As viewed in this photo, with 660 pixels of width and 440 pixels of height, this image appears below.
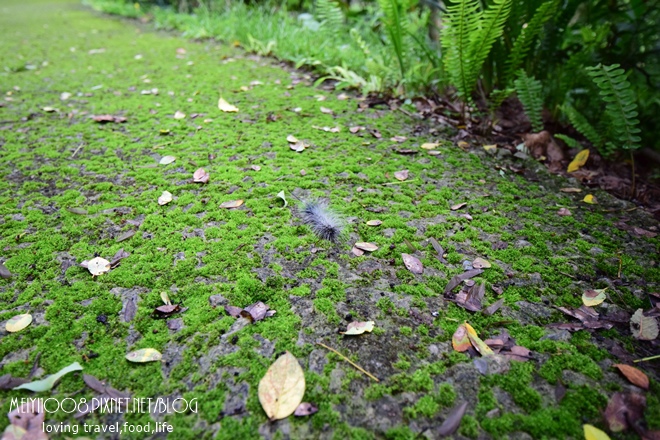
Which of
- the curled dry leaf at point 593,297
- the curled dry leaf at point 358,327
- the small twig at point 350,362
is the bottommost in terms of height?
the small twig at point 350,362

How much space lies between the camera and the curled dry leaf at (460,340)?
1312mm

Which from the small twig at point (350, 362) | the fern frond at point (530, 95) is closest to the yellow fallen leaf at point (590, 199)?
the fern frond at point (530, 95)

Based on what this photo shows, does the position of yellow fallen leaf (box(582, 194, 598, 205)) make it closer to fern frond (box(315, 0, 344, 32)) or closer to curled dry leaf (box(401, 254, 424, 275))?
curled dry leaf (box(401, 254, 424, 275))

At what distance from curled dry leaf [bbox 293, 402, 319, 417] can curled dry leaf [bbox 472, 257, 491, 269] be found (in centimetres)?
93

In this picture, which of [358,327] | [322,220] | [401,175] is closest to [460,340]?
[358,327]

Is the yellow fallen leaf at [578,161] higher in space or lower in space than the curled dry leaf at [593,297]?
higher

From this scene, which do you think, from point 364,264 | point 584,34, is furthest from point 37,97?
point 584,34

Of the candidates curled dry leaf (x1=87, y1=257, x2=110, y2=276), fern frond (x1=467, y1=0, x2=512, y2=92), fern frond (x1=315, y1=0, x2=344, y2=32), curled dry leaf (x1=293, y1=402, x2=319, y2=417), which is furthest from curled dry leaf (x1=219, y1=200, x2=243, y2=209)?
fern frond (x1=315, y1=0, x2=344, y2=32)

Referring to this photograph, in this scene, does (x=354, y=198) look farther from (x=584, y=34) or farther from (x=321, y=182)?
(x=584, y=34)

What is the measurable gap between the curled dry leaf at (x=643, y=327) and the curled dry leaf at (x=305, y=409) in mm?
1159

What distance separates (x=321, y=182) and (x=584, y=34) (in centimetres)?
205

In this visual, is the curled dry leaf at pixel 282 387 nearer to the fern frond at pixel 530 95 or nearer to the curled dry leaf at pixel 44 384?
the curled dry leaf at pixel 44 384

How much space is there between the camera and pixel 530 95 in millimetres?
2482

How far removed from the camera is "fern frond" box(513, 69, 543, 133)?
7.98 ft
